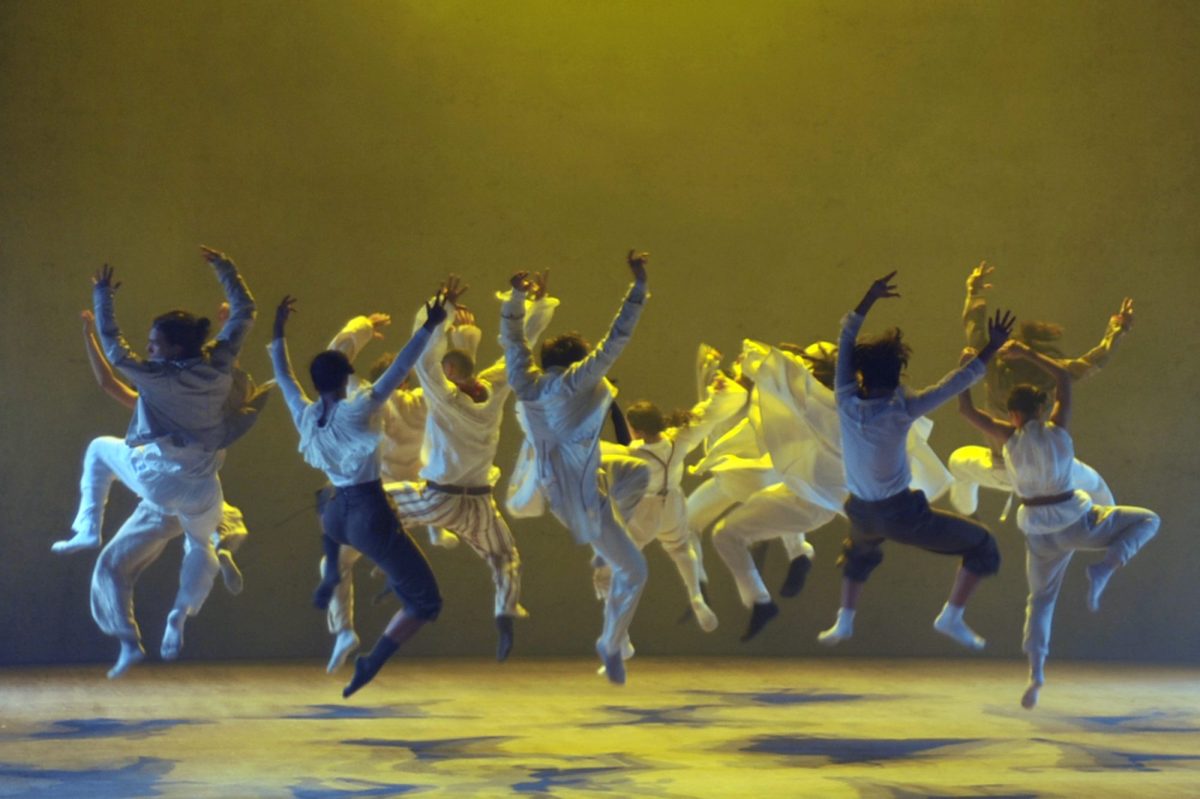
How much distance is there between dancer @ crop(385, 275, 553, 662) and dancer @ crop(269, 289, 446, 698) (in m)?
0.87

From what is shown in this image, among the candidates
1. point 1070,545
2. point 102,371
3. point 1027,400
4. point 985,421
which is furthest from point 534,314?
point 1070,545

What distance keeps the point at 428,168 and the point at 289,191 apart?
0.75 metres

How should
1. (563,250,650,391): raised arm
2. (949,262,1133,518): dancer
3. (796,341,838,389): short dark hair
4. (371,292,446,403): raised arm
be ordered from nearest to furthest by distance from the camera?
(371,292,446,403): raised arm, (563,250,650,391): raised arm, (949,262,1133,518): dancer, (796,341,838,389): short dark hair

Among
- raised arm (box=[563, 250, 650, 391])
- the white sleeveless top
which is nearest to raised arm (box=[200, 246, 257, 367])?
raised arm (box=[563, 250, 650, 391])

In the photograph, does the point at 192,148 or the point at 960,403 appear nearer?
the point at 960,403

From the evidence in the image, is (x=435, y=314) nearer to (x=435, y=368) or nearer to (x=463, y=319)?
(x=435, y=368)

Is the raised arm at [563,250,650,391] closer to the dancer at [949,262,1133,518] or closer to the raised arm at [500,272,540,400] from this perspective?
the raised arm at [500,272,540,400]

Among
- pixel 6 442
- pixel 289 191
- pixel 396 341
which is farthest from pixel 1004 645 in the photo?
pixel 6 442

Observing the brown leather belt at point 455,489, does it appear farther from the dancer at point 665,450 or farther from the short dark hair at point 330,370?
the short dark hair at point 330,370

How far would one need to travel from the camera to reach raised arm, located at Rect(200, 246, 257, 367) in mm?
6391

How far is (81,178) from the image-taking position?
865 centimetres

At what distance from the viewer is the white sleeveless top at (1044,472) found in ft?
21.7

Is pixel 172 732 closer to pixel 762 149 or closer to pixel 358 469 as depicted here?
pixel 358 469

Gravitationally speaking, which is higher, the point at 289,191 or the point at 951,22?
the point at 951,22
